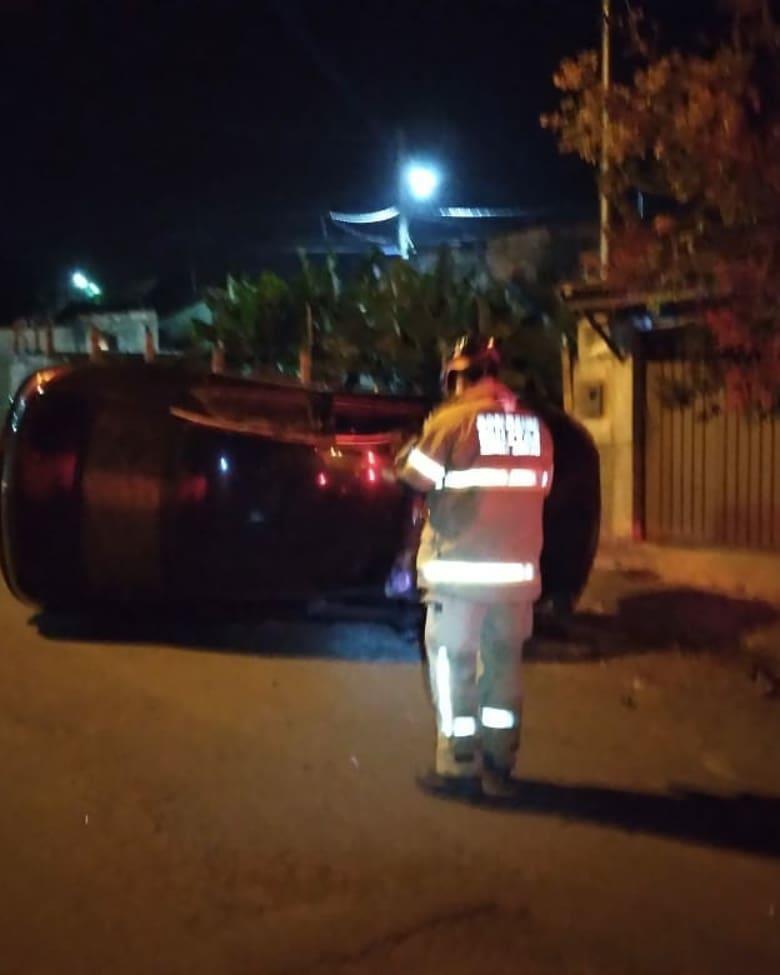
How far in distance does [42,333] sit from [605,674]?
2471 cm

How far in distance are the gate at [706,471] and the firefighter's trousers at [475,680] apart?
6.79 meters

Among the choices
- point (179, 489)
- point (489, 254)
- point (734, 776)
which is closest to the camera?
point (734, 776)

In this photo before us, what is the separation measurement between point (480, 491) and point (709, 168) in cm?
413

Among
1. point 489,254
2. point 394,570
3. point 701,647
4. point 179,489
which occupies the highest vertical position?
point 489,254

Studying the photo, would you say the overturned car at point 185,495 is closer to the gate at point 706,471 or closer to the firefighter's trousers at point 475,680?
the firefighter's trousers at point 475,680

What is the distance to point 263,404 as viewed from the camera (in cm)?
910

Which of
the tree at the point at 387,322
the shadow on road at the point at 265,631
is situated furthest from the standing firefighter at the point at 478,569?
the tree at the point at 387,322

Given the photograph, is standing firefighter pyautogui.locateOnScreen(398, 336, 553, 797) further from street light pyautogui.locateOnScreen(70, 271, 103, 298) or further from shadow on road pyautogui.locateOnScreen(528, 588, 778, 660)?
street light pyautogui.locateOnScreen(70, 271, 103, 298)

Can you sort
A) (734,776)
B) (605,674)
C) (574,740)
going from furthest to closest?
(605,674)
(574,740)
(734,776)

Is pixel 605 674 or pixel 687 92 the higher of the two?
pixel 687 92

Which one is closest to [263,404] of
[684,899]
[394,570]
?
[394,570]

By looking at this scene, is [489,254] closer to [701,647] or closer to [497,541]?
[701,647]

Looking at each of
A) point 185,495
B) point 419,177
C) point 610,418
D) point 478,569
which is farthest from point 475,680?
point 419,177

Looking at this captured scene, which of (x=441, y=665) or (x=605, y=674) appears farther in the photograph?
(x=605, y=674)
